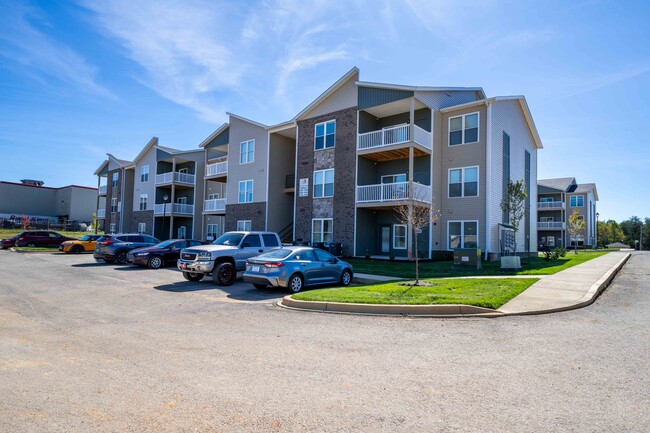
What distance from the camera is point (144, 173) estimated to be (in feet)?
150

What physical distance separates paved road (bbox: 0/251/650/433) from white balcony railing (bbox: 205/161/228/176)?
85.3 ft

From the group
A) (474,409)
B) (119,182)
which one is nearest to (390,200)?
(474,409)

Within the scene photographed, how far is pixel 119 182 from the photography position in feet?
163

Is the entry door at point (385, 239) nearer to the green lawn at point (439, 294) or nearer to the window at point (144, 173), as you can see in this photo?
the green lawn at point (439, 294)

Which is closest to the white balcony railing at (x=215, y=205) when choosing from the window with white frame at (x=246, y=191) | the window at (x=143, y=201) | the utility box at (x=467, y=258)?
the window with white frame at (x=246, y=191)

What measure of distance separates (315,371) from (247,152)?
1144 inches

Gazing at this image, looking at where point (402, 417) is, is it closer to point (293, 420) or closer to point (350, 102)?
point (293, 420)

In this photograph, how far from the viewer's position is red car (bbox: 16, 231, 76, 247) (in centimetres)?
3384

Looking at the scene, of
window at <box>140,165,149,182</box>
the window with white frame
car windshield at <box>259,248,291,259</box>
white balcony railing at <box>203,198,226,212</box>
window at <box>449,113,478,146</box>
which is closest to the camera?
car windshield at <box>259,248,291,259</box>

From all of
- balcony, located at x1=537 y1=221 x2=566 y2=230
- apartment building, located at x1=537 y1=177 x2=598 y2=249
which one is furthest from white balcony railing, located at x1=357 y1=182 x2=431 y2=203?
balcony, located at x1=537 y1=221 x2=566 y2=230

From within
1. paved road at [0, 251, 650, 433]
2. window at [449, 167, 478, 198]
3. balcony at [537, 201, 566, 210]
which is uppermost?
balcony at [537, 201, 566, 210]

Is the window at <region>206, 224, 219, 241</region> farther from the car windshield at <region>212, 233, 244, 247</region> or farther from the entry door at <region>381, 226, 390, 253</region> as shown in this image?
the car windshield at <region>212, 233, 244, 247</region>

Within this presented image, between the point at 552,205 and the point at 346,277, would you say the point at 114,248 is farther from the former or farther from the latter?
the point at 552,205

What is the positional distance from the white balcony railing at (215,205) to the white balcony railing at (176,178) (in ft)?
21.0
